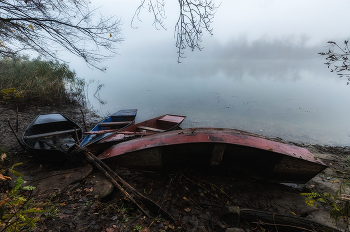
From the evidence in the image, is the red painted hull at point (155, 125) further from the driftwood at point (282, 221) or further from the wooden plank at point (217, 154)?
the driftwood at point (282, 221)

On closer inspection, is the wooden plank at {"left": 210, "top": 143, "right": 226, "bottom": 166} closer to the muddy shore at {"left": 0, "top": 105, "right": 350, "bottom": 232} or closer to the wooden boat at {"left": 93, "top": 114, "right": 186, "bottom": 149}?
the muddy shore at {"left": 0, "top": 105, "right": 350, "bottom": 232}

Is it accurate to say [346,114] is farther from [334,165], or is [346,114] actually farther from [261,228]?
[261,228]

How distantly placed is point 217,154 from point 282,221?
1.67m

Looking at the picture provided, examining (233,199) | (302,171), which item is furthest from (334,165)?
(233,199)

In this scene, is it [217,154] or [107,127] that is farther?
[107,127]

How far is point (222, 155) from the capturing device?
3.91 meters

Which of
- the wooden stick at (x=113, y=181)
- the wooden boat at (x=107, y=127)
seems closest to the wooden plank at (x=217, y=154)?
the wooden stick at (x=113, y=181)

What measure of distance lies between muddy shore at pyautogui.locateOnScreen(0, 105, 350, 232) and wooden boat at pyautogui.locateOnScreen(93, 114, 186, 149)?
3.37ft

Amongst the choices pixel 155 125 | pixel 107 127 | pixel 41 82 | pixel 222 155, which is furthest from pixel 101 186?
pixel 41 82

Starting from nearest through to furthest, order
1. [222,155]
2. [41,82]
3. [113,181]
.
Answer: [113,181] → [222,155] → [41,82]

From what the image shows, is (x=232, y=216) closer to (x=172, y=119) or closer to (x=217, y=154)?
(x=217, y=154)

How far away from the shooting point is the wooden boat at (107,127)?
616 centimetres

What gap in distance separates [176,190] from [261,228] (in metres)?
1.83

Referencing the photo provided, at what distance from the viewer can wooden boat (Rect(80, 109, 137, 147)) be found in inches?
243
